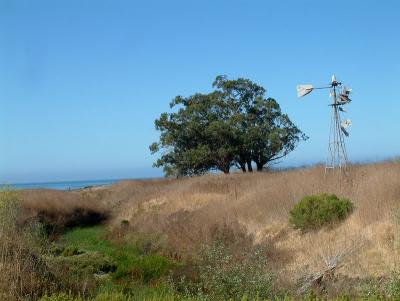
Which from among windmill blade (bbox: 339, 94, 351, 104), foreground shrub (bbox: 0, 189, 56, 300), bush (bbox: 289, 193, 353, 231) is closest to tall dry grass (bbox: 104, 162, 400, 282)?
bush (bbox: 289, 193, 353, 231)

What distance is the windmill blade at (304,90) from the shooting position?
21.0 metres

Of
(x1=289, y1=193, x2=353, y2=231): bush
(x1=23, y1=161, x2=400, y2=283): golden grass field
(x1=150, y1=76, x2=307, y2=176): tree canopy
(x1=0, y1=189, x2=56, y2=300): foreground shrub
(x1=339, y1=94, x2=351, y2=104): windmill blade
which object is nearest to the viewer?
(x1=0, y1=189, x2=56, y2=300): foreground shrub

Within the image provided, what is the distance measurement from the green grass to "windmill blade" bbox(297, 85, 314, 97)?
826 centimetres

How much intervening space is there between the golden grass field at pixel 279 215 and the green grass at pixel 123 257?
1.21 meters

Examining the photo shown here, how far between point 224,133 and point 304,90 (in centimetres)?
2273

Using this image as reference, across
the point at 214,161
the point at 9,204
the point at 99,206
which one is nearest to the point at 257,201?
the point at 9,204

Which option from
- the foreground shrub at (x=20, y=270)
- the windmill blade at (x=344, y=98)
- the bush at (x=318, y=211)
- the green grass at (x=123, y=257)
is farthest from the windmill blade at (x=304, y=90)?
the foreground shrub at (x=20, y=270)

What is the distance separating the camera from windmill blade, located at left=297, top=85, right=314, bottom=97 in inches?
825

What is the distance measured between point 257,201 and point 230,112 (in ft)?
84.0

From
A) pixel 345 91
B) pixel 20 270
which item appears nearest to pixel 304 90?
pixel 345 91

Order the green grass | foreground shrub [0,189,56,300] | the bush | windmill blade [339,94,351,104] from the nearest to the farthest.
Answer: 1. foreground shrub [0,189,56,300]
2. the bush
3. the green grass
4. windmill blade [339,94,351,104]

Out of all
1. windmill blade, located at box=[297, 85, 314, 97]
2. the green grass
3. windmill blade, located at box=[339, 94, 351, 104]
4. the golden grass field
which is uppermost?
windmill blade, located at box=[297, 85, 314, 97]

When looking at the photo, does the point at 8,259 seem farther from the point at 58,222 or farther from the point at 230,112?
the point at 230,112

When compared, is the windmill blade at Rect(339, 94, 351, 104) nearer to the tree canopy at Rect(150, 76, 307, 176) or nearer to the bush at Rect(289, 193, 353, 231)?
the bush at Rect(289, 193, 353, 231)
